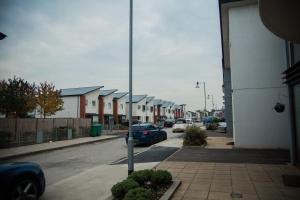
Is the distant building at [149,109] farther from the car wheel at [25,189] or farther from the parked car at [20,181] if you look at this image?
the car wheel at [25,189]

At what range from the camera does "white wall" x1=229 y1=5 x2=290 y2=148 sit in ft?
46.2

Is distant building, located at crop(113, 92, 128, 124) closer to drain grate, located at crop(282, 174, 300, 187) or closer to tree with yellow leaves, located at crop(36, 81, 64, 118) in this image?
tree with yellow leaves, located at crop(36, 81, 64, 118)

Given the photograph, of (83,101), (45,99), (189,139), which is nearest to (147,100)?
(83,101)

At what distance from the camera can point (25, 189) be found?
220 inches

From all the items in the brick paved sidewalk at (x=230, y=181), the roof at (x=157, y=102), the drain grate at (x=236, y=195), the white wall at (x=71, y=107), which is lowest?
the drain grate at (x=236, y=195)

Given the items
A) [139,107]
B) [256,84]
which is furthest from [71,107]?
[256,84]

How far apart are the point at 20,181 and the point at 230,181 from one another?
5567 millimetres

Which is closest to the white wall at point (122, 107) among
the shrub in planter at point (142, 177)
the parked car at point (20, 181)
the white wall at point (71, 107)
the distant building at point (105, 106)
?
the distant building at point (105, 106)

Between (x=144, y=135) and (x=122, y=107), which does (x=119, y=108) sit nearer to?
(x=122, y=107)

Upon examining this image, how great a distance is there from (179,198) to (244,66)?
10842mm

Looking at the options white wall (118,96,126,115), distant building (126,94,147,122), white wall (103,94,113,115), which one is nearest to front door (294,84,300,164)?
white wall (103,94,113,115)

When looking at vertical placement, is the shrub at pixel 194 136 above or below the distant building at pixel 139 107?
below

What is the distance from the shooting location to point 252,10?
15.3 m

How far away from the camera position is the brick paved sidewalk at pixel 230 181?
6340 mm
